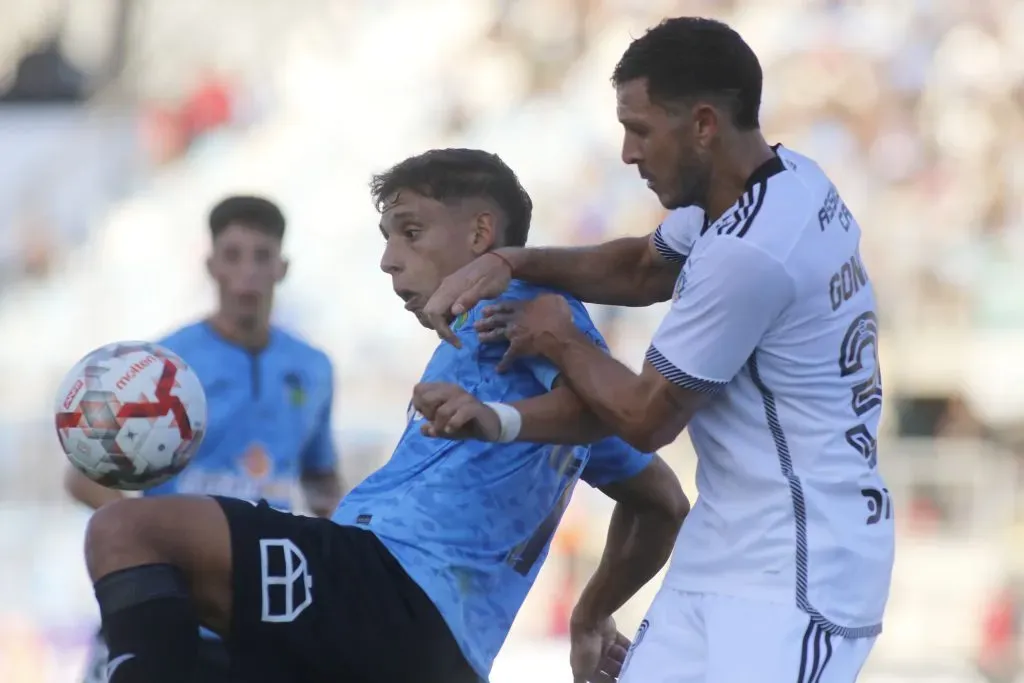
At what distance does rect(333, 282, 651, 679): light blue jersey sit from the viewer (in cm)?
356

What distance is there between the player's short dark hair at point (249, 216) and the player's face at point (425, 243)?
2.45 metres

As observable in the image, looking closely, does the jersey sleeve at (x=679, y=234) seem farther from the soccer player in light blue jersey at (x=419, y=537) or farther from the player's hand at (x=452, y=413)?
the player's hand at (x=452, y=413)

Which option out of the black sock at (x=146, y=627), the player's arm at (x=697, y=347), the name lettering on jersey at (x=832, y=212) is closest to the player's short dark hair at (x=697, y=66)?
the name lettering on jersey at (x=832, y=212)

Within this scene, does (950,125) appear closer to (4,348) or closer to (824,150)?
(824,150)

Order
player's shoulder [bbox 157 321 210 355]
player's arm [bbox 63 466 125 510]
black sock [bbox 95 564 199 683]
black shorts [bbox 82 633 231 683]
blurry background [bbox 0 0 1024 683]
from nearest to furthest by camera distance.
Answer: black sock [bbox 95 564 199 683] → black shorts [bbox 82 633 231 683] → player's arm [bbox 63 466 125 510] → player's shoulder [bbox 157 321 210 355] → blurry background [bbox 0 0 1024 683]

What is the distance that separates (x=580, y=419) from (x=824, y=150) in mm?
10233

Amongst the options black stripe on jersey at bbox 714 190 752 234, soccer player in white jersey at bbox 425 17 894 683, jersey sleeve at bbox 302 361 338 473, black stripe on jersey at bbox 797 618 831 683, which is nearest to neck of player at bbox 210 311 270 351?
jersey sleeve at bbox 302 361 338 473

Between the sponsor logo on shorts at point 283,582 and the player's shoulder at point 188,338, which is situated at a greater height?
the player's shoulder at point 188,338

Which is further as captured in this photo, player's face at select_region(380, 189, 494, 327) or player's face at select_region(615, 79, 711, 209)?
player's face at select_region(380, 189, 494, 327)

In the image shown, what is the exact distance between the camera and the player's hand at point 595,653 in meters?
4.14

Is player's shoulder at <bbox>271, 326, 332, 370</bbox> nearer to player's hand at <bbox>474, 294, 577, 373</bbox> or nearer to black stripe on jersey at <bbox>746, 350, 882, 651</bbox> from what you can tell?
player's hand at <bbox>474, 294, 577, 373</bbox>

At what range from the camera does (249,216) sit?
6.25 m

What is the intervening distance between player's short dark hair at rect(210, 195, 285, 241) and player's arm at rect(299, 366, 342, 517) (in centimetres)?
66

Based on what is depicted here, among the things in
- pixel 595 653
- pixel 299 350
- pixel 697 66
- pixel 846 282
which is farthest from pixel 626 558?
pixel 299 350
